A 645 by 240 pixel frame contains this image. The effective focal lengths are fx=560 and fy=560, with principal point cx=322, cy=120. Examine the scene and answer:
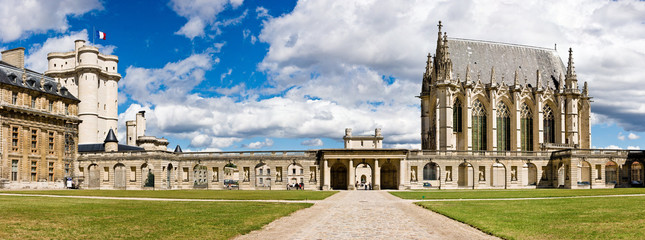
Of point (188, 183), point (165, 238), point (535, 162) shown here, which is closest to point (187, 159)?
point (188, 183)

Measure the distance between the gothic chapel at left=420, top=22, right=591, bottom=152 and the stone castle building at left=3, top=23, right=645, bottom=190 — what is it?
0.17 meters

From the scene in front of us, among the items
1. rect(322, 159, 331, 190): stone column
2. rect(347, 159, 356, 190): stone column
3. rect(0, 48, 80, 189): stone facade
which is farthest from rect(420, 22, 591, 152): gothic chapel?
rect(0, 48, 80, 189): stone facade

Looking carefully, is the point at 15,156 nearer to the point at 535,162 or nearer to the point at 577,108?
the point at 535,162

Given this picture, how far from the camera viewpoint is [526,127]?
89938mm

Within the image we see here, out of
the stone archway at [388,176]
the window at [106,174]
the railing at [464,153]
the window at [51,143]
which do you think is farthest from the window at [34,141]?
the railing at [464,153]

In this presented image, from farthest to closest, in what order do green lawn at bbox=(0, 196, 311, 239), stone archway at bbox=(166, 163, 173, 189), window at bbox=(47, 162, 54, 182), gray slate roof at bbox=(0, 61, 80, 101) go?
1. stone archway at bbox=(166, 163, 173, 189)
2. window at bbox=(47, 162, 54, 182)
3. gray slate roof at bbox=(0, 61, 80, 101)
4. green lawn at bbox=(0, 196, 311, 239)

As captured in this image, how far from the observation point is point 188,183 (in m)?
74.2

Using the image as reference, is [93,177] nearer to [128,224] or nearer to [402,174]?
[402,174]

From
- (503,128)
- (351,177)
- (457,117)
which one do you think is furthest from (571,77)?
(351,177)

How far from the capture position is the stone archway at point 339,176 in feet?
250

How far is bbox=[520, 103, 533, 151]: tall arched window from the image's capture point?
294 feet

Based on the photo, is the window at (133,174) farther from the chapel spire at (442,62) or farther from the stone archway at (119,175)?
the chapel spire at (442,62)

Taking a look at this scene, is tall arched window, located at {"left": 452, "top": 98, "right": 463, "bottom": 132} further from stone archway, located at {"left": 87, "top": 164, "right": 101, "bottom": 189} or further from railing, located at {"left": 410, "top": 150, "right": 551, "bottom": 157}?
stone archway, located at {"left": 87, "top": 164, "right": 101, "bottom": 189}

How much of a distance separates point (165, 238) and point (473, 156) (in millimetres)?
61861
